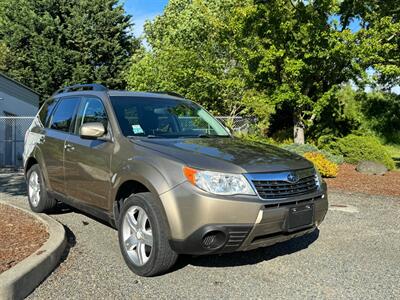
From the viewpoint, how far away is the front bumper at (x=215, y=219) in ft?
13.0

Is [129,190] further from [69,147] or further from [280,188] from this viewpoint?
[280,188]

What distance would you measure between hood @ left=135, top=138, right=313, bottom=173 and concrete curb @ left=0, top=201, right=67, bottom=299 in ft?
4.56

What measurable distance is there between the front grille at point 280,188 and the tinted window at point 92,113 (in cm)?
200

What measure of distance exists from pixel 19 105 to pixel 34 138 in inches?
636

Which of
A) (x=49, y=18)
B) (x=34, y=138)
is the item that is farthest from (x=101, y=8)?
(x=34, y=138)

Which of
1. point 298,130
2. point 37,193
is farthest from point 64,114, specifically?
point 298,130

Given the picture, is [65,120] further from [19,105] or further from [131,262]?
[19,105]

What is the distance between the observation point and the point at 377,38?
1426cm

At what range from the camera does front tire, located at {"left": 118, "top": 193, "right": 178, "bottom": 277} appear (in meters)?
4.19

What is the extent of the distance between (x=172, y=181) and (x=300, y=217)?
4.16 feet

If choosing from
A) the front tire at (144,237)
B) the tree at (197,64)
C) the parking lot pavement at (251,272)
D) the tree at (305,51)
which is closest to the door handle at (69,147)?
the parking lot pavement at (251,272)

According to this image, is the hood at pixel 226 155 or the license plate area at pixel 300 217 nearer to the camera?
the hood at pixel 226 155

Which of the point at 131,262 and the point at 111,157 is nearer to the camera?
the point at 131,262

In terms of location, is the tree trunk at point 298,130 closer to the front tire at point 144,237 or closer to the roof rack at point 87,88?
the roof rack at point 87,88
